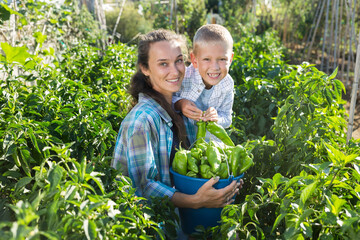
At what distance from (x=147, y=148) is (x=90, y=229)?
873mm

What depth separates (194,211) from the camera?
1.85m

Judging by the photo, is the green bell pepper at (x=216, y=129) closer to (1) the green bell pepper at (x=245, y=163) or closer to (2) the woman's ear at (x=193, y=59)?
(1) the green bell pepper at (x=245, y=163)

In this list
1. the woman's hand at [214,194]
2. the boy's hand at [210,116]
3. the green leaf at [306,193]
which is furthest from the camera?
the boy's hand at [210,116]

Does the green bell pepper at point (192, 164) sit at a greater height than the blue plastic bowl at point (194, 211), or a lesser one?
greater

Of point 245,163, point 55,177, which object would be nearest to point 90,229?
point 55,177

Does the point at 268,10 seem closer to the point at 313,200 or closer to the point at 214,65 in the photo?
the point at 214,65

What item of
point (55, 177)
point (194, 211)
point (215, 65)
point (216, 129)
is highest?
point (215, 65)

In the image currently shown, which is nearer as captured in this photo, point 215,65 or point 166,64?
point 166,64

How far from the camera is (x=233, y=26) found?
920 cm

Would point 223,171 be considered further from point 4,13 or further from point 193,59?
point 4,13

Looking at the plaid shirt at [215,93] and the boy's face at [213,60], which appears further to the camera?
the plaid shirt at [215,93]

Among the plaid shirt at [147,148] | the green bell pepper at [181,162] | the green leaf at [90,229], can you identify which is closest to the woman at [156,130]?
the plaid shirt at [147,148]

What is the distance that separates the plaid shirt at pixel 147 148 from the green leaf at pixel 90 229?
792 mm

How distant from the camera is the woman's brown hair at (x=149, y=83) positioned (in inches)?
82.3
